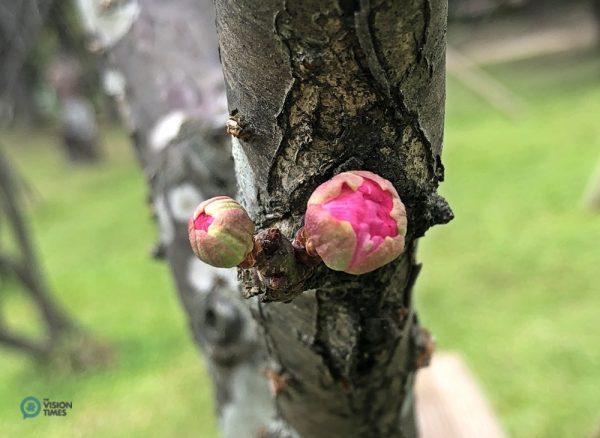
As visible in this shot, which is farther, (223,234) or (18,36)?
(18,36)

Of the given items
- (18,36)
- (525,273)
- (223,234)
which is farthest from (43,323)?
(223,234)

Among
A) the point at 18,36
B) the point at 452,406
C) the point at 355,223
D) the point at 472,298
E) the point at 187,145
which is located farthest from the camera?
the point at 472,298

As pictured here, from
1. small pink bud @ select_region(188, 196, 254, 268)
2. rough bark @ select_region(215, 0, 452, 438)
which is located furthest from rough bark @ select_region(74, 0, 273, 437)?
small pink bud @ select_region(188, 196, 254, 268)

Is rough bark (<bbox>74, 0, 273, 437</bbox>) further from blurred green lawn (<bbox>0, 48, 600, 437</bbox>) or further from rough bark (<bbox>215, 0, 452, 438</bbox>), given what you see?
blurred green lawn (<bbox>0, 48, 600, 437</bbox>)

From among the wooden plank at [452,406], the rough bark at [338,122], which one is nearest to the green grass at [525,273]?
the wooden plank at [452,406]

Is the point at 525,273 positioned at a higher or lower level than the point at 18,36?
lower

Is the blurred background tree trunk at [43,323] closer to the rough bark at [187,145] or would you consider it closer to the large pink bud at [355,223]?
the rough bark at [187,145]

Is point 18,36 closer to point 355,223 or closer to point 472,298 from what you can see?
point 355,223
